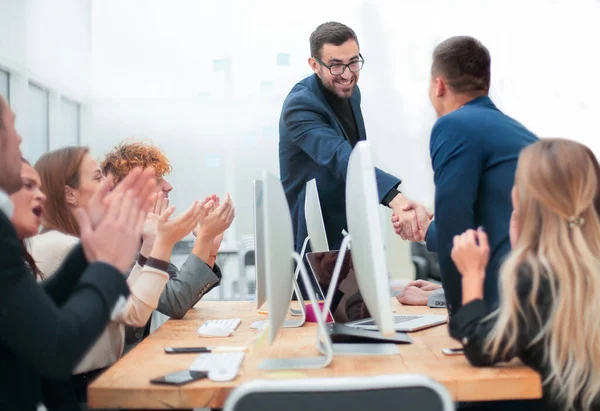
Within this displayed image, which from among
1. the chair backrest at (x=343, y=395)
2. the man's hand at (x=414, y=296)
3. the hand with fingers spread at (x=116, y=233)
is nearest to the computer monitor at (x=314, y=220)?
the man's hand at (x=414, y=296)

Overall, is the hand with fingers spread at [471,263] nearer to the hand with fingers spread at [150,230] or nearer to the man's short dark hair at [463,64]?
the man's short dark hair at [463,64]

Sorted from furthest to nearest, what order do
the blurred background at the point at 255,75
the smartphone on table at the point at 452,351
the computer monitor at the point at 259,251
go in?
the blurred background at the point at 255,75 → the computer monitor at the point at 259,251 → the smartphone on table at the point at 452,351

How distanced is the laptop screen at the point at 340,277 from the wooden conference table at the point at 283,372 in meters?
0.14

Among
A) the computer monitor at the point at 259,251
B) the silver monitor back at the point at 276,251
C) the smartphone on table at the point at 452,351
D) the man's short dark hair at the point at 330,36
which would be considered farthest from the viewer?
the man's short dark hair at the point at 330,36

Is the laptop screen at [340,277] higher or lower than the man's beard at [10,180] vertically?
lower

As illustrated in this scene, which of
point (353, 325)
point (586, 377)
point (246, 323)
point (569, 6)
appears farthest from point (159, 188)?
point (569, 6)

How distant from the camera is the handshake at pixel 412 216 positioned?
2.35 m

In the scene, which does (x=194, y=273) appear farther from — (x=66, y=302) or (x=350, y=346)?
(x=66, y=302)

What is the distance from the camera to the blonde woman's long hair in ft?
4.39

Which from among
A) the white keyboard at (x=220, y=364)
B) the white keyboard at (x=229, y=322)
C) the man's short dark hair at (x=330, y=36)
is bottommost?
the white keyboard at (x=229, y=322)

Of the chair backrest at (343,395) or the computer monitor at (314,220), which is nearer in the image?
the chair backrest at (343,395)

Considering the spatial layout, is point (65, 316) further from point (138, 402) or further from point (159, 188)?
point (159, 188)

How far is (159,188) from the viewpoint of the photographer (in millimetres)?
2838

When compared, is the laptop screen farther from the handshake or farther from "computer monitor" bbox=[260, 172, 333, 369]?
the handshake
